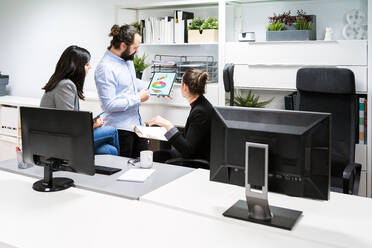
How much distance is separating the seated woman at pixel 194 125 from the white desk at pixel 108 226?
0.96 metres

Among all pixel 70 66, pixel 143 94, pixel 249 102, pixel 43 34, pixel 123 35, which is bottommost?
pixel 249 102

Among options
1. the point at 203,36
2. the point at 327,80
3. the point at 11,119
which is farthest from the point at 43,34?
the point at 327,80

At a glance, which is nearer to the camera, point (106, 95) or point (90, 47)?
point (106, 95)

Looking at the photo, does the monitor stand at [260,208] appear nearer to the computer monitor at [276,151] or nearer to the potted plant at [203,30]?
the computer monitor at [276,151]

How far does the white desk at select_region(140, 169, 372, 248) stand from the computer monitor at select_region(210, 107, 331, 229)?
12cm

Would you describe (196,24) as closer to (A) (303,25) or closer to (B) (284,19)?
(B) (284,19)

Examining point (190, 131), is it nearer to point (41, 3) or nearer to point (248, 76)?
point (248, 76)

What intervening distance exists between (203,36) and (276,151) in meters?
2.57

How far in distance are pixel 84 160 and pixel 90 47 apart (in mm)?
3364

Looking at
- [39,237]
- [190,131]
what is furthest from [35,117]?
[190,131]

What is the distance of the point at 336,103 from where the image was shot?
10.2ft

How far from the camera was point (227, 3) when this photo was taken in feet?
13.4

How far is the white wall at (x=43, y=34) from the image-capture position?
521 cm

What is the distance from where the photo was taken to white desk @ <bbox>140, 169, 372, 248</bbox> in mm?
1697
